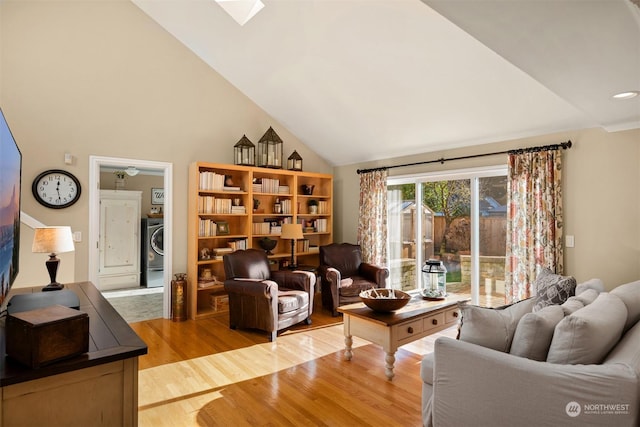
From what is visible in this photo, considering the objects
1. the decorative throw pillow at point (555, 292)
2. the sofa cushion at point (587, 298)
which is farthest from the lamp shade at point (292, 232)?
the sofa cushion at point (587, 298)

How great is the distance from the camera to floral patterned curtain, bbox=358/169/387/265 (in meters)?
5.57

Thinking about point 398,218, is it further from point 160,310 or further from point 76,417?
point 76,417

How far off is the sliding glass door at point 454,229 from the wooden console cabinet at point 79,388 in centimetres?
415

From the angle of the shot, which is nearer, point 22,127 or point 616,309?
point 616,309

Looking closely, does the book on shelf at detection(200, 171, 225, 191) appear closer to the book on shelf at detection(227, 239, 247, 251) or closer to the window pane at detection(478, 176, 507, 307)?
the book on shelf at detection(227, 239, 247, 251)

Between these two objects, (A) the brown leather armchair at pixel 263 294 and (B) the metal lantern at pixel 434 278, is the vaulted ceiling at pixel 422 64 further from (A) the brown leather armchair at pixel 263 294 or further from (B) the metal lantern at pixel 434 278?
(A) the brown leather armchair at pixel 263 294

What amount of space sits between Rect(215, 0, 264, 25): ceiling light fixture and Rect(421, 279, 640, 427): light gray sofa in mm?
3771

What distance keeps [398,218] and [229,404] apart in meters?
3.86

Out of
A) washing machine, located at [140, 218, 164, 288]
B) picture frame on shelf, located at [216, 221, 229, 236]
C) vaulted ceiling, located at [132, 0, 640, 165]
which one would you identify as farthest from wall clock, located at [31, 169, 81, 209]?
washing machine, located at [140, 218, 164, 288]

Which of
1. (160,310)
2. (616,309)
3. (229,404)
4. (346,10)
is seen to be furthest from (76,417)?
(160,310)

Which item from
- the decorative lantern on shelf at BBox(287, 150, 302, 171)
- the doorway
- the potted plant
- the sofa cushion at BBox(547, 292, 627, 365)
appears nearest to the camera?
the sofa cushion at BBox(547, 292, 627, 365)

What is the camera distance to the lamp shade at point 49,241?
106 inches

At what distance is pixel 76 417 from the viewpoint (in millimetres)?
1328

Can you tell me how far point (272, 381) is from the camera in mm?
2934
